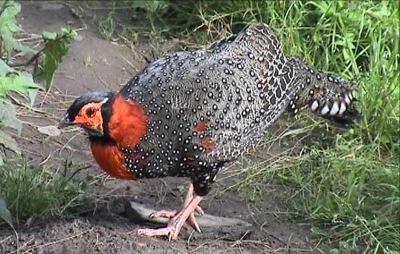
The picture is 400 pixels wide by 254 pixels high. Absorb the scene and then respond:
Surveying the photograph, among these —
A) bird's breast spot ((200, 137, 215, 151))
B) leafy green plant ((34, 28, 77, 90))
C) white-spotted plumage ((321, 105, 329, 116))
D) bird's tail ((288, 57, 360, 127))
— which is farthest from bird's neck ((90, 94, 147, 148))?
white-spotted plumage ((321, 105, 329, 116))

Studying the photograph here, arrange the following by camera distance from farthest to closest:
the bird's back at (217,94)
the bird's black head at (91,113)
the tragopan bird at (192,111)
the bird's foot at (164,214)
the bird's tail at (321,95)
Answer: the bird's tail at (321,95)
the bird's foot at (164,214)
the bird's back at (217,94)
the tragopan bird at (192,111)
the bird's black head at (91,113)

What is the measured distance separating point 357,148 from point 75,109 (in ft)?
6.32

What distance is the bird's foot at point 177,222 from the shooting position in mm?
4129

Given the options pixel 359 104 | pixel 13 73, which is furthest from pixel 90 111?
pixel 359 104

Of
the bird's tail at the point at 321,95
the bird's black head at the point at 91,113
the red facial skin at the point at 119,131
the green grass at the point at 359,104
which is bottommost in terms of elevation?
the green grass at the point at 359,104

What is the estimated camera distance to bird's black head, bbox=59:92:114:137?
3.73m

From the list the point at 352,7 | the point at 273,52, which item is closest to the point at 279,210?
the point at 273,52

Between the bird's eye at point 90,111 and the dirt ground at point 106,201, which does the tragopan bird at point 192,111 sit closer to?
the bird's eye at point 90,111

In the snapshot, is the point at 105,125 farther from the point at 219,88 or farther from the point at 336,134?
the point at 336,134

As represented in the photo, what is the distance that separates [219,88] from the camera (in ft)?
13.4

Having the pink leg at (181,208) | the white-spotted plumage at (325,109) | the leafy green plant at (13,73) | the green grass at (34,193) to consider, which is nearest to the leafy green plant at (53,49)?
the leafy green plant at (13,73)

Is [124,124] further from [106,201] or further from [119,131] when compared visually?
[106,201]

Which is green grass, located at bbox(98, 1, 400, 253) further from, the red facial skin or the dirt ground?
the red facial skin

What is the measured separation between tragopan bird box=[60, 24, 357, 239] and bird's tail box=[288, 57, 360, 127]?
17 millimetres
